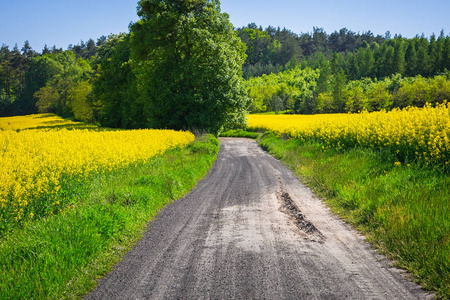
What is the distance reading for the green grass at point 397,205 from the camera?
4559 mm

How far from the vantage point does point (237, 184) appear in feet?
38.6

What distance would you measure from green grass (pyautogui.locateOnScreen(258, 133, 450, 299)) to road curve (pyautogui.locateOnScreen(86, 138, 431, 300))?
0.33m

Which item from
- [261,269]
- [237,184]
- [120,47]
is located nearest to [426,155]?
[237,184]

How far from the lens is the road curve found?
162 inches

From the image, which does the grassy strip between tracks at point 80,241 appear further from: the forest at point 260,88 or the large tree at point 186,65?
the forest at point 260,88

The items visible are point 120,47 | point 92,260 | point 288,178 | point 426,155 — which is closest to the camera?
point 92,260

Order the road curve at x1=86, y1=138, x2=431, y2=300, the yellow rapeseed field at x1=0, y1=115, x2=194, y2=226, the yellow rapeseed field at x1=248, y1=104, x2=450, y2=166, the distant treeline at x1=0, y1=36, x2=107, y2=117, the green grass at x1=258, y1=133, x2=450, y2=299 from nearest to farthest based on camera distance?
the road curve at x1=86, y1=138, x2=431, y2=300 < the green grass at x1=258, y1=133, x2=450, y2=299 < the yellow rapeseed field at x1=0, y1=115, x2=194, y2=226 < the yellow rapeseed field at x1=248, y1=104, x2=450, y2=166 < the distant treeline at x1=0, y1=36, x2=107, y2=117

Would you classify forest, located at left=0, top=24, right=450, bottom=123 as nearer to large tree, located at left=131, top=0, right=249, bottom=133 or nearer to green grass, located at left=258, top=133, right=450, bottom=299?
large tree, located at left=131, top=0, right=249, bottom=133

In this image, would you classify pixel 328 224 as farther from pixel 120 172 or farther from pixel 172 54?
pixel 172 54

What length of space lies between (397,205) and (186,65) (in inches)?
974

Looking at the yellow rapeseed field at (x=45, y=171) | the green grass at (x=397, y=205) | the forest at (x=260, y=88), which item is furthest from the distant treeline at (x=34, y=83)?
the green grass at (x=397, y=205)

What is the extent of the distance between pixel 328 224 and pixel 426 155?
457 cm

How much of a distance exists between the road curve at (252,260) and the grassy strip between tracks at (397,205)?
31 cm

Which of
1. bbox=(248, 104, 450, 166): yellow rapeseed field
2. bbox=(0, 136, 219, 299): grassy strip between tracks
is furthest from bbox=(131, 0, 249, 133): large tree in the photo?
bbox=(0, 136, 219, 299): grassy strip between tracks
